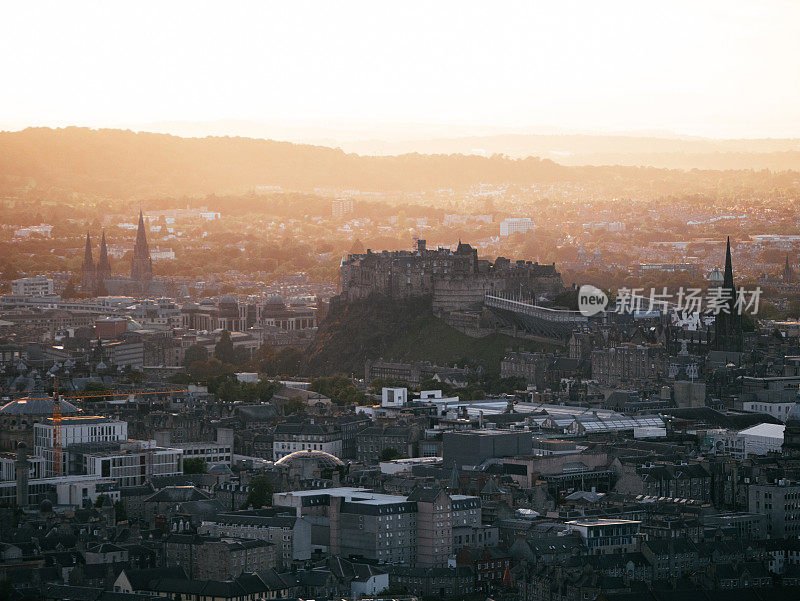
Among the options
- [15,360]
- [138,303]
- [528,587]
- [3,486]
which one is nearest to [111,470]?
[3,486]

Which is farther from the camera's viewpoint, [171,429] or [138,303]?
[138,303]

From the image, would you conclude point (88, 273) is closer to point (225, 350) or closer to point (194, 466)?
point (225, 350)

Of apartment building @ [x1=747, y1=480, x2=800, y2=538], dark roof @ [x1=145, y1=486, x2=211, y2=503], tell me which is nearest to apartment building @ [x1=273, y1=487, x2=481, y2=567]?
dark roof @ [x1=145, y1=486, x2=211, y2=503]

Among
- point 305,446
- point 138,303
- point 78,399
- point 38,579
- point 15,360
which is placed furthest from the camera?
point 138,303

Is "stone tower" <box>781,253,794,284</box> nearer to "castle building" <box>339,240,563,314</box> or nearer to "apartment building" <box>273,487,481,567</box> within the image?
"castle building" <box>339,240,563,314</box>

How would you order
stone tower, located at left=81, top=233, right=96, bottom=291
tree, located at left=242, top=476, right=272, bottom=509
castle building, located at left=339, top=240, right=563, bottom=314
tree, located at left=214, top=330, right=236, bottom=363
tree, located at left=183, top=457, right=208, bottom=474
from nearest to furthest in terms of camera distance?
1. tree, located at left=242, top=476, right=272, bottom=509
2. tree, located at left=183, top=457, right=208, bottom=474
3. castle building, located at left=339, top=240, right=563, bottom=314
4. tree, located at left=214, top=330, right=236, bottom=363
5. stone tower, located at left=81, top=233, right=96, bottom=291

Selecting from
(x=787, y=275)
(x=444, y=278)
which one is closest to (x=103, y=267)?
(x=787, y=275)

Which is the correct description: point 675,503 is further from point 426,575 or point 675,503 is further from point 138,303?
point 138,303
